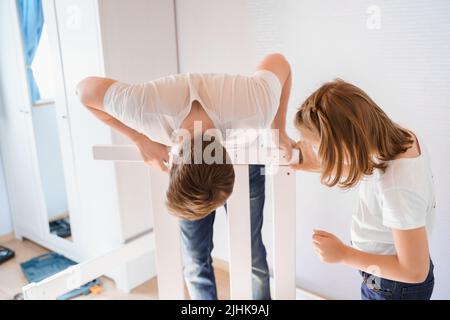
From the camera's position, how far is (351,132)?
0.77 meters

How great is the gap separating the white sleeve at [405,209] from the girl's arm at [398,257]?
0.01 metres

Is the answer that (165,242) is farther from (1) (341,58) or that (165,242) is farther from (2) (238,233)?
(1) (341,58)

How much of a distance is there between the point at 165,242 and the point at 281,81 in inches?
21.8

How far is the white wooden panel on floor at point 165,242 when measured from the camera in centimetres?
117

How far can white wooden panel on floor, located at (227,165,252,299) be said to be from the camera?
1.08 m

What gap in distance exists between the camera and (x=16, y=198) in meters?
2.21

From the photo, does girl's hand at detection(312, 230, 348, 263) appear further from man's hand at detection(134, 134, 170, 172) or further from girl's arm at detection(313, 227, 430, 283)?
man's hand at detection(134, 134, 170, 172)

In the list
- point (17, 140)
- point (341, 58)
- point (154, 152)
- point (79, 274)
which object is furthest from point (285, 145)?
point (17, 140)

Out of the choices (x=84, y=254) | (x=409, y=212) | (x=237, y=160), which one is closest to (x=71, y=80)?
(x=84, y=254)

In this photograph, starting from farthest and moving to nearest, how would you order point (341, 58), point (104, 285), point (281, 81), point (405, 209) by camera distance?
point (104, 285), point (341, 58), point (281, 81), point (405, 209)

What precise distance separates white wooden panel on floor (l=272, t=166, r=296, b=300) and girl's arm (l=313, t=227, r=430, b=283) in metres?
0.19

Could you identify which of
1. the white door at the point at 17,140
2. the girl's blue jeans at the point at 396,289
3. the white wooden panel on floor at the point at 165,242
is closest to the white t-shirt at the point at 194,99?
the white wooden panel on floor at the point at 165,242

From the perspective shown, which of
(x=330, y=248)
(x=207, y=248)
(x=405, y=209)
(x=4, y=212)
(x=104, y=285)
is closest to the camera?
(x=405, y=209)

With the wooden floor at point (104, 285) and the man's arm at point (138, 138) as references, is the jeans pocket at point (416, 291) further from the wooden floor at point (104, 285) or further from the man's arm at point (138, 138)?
the wooden floor at point (104, 285)
